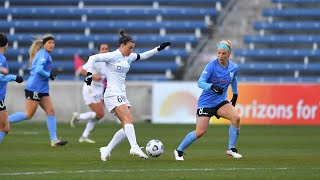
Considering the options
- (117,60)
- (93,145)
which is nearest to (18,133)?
(93,145)

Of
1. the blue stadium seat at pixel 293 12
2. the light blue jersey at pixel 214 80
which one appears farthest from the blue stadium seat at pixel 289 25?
the light blue jersey at pixel 214 80

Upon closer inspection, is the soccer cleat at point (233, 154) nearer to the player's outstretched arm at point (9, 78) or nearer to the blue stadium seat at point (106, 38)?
the player's outstretched arm at point (9, 78)

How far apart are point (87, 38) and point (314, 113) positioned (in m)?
9.59

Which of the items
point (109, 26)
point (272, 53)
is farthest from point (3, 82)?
point (109, 26)

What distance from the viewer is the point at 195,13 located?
32375 millimetres

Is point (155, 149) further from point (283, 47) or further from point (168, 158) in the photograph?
point (283, 47)

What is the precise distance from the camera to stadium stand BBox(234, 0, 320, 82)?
100ft

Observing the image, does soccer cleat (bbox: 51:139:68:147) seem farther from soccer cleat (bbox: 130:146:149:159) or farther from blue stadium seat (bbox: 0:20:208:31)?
blue stadium seat (bbox: 0:20:208:31)

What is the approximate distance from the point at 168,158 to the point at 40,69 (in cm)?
401

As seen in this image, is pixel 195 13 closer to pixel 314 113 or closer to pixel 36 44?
pixel 314 113

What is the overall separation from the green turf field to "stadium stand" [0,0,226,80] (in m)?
8.69

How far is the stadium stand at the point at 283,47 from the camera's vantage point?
30547mm

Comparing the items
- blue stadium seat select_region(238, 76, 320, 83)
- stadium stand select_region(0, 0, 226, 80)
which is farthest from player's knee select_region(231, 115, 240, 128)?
stadium stand select_region(0, 0, 226, 80)

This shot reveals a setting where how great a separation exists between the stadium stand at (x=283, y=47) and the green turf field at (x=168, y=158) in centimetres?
758
